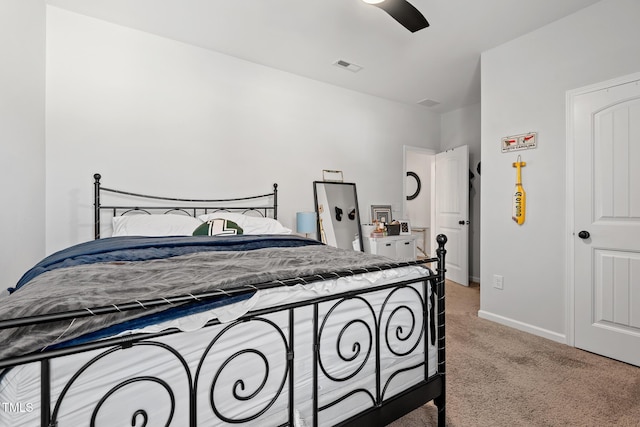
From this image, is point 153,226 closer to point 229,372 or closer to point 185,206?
point 185,206

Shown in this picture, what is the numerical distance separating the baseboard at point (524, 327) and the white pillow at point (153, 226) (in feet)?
9.41

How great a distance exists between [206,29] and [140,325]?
280 cm

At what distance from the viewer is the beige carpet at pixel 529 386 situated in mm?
1635

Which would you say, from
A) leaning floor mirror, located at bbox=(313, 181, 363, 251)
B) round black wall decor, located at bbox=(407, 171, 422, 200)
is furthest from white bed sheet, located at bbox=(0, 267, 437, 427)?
round black wall decor, located at bbox=(407, 171, 422, 200)

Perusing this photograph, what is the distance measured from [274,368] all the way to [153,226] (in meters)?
1.89

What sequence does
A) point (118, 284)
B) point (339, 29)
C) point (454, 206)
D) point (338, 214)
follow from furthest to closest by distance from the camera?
point (454, 206)
point (338, 214)
point (339, 29)
point (118, 284)

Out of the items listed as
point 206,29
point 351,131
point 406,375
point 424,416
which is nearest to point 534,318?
point 424,416

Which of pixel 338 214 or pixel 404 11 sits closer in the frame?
pixel 404 11

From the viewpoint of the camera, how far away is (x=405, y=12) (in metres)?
1.83

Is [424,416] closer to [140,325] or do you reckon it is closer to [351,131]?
[140,325]

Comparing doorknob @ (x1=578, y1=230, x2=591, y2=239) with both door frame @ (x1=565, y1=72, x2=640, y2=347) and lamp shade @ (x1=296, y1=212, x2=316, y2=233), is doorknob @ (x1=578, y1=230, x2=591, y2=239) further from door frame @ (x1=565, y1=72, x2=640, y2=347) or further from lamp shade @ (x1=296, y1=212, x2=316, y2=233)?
lamp shade @ (x1=296, y1=212, x2=316, y2=233)

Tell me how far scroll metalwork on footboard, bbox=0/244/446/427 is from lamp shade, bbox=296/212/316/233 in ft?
6.72

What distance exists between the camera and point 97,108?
2689mm

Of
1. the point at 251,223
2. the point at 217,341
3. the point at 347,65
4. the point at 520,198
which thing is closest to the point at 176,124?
the point at 251,223
